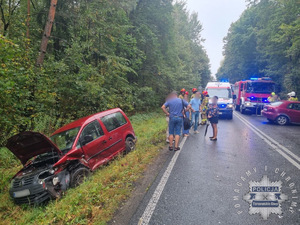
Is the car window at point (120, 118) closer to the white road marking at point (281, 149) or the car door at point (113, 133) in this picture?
the car door at point (113, 133)

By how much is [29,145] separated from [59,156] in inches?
28.3

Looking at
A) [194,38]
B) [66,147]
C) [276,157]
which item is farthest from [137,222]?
[194,38]

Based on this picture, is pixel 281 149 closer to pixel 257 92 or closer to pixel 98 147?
pixel 98 147

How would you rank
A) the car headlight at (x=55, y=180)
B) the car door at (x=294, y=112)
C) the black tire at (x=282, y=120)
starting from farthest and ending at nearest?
1. the black tire at (x=282, y=120)
2. the car door at (x=294, y=112)
3. the car headlight at (x=55, y=180)

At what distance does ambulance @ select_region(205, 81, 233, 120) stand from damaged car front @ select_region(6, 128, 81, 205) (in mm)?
12038

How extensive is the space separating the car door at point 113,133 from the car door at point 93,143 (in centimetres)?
26

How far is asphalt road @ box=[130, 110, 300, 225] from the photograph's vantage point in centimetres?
332

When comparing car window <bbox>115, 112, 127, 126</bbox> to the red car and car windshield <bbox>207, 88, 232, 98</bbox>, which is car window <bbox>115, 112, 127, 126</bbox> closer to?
the red car

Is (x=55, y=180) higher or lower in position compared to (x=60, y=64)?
lower

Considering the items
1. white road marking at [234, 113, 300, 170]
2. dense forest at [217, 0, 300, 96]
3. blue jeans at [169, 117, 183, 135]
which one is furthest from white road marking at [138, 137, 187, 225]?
dense forest at [217, 0, 300, 96]

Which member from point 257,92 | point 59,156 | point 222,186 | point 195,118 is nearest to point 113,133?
point 59,156

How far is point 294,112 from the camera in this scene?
40.5ft

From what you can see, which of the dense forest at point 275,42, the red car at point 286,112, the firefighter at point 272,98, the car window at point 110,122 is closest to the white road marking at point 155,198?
the car window at point 110,122

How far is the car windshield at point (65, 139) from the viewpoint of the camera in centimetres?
502
